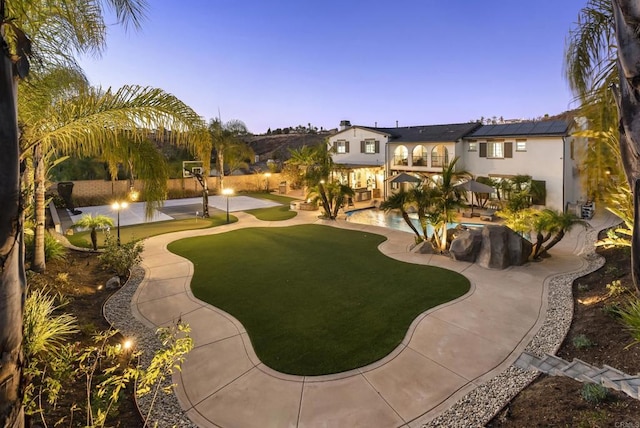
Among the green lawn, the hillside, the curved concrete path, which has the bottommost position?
the curved concrete path

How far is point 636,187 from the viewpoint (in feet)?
7.07

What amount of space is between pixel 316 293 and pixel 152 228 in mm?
12116

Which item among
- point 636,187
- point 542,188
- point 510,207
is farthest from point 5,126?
point 542,188

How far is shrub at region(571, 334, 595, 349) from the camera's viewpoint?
608cm

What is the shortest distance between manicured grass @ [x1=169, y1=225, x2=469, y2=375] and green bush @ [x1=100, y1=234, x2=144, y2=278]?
1.86m

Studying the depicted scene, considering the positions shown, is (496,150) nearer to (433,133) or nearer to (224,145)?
(433,133)

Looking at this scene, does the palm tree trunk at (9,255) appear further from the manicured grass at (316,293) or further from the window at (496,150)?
the window at (496,150)

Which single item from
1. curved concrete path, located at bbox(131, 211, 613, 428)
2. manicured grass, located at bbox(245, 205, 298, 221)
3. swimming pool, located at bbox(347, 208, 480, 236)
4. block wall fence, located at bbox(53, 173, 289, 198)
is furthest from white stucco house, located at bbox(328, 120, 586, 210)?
curved concrete path, located at bbox(131, 211, 613, 428)

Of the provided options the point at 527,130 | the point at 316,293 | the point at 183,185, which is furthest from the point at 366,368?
the point at 183,185

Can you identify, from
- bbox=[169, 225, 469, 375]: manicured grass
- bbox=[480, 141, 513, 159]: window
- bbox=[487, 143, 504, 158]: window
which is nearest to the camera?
bbox=[169, 225, 469, 375]: manicured grass

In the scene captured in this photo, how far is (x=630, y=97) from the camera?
222 centimetres

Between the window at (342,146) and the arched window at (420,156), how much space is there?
6.70m

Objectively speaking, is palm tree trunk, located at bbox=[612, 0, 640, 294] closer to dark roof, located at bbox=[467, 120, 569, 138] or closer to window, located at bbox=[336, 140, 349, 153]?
dark roof, located at bbox=[467, 120, 569, 138]

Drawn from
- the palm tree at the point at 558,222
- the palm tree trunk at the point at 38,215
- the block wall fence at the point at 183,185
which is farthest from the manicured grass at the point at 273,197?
the palm tree at the point at 558,222
